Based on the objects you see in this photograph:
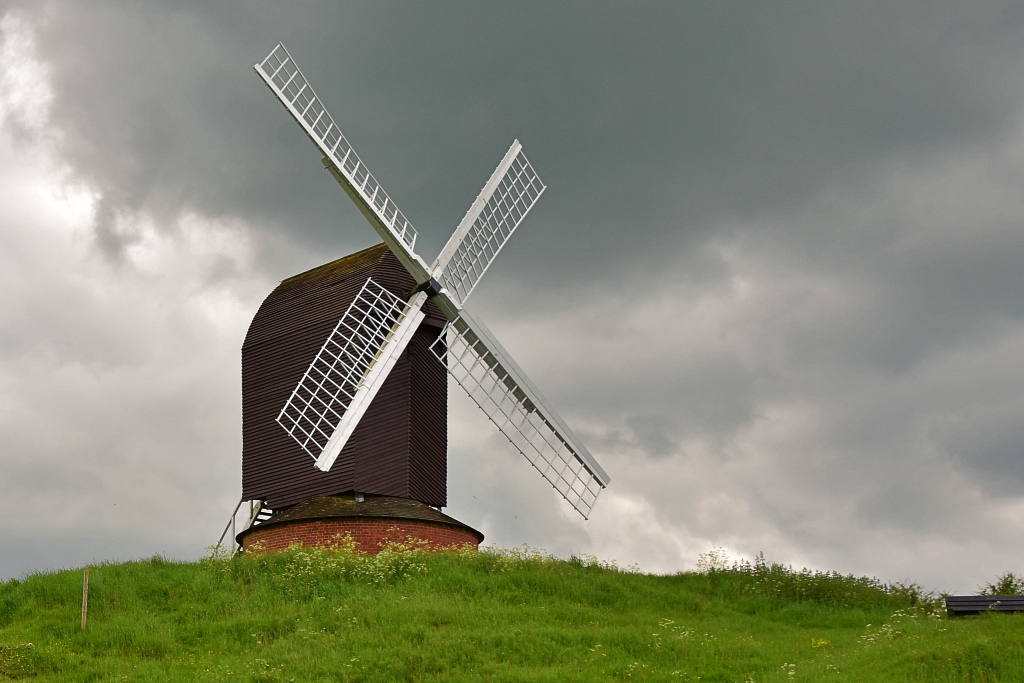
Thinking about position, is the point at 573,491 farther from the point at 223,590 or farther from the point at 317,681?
the point at 317,681

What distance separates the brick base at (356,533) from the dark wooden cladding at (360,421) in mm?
850

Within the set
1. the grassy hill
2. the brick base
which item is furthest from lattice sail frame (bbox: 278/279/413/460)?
the grassy hill

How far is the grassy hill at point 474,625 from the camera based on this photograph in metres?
15.9

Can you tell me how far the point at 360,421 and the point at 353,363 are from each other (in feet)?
4.25

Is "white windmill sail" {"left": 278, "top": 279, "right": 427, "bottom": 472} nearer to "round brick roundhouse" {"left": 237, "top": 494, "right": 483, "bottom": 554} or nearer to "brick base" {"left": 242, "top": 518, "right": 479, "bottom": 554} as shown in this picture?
"round brick roundhouse" {"left": 237, "top": 494, "right": 483, "bottom": 554}

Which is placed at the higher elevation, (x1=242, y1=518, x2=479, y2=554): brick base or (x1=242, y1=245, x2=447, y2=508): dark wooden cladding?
(x1=242, y1=245, x2=447, y2=508): dark wooden cladding

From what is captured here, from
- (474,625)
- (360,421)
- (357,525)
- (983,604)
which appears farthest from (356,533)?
(983,604)

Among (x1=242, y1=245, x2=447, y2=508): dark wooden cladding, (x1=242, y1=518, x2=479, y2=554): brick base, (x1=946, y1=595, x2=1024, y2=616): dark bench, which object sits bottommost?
(x1=946, y1=595, x2=1024, y2=616): dark bench

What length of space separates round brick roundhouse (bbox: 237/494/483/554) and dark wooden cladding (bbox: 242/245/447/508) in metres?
0.31

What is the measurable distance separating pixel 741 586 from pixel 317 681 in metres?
10.9

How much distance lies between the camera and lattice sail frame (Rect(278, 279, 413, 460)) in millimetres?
23766

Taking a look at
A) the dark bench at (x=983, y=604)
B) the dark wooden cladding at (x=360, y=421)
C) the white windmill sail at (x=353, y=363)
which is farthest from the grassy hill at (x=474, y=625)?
the white windmill sail at (x=353, y=363)

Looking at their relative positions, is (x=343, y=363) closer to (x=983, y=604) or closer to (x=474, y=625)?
(x=474, y=625)

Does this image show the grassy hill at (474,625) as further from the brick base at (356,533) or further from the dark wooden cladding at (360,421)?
the dark wooden cladding at (360,421)
